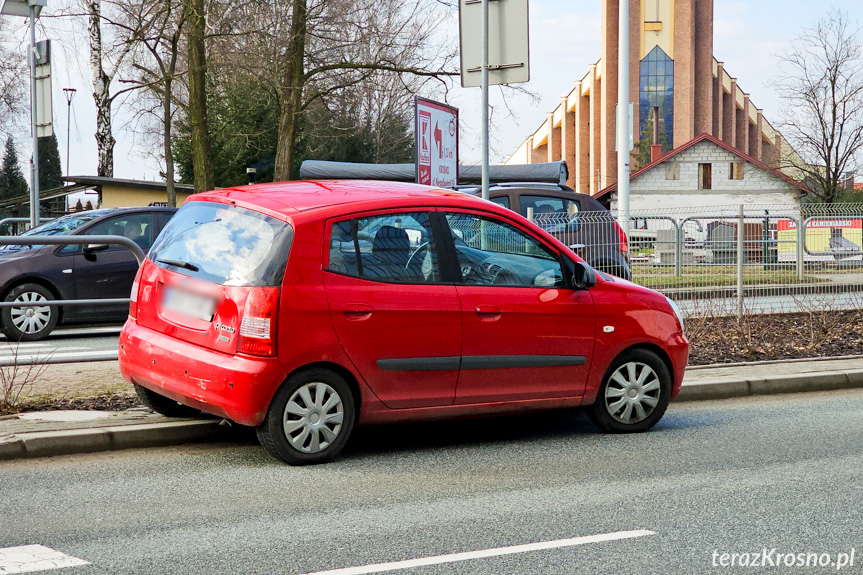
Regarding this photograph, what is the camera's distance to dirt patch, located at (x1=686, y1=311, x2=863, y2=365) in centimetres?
1105

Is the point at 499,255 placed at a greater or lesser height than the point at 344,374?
greater

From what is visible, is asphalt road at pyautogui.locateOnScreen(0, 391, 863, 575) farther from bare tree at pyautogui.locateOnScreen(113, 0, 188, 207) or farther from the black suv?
bare tree at pyautogui.locateOnScreen(113, 0, 188, 207)

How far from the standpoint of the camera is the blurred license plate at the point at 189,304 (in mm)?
6223

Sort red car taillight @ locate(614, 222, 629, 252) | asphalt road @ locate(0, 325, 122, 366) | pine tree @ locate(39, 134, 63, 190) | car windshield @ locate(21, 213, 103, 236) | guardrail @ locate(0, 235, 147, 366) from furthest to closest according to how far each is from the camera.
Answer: pine tree @ locate(39, 134, 63, 190) → car windshield @ locate(21, 213, 103, 236) → red car taillight @ locate(614, 222, 629, 252) → asphalt road @ locate(0, 325, 122, 366) → guardrail @ locate(0, 235, 147, 366)

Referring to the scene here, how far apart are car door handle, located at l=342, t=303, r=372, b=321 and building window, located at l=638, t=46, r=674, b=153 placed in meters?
73.2

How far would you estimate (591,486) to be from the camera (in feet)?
19.6

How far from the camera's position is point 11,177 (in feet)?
261

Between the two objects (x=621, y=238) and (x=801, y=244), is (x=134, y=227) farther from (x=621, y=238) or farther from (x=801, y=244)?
(x=801, y=244)

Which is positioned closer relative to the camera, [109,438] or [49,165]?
[109,438]

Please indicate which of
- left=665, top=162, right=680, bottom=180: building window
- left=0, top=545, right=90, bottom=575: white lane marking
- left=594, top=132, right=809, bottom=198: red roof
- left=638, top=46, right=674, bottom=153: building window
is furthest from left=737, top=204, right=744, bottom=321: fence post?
left=638, top=46, right=674, bottom=153: building window

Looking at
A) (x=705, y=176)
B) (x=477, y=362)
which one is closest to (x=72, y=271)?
(x=477, y=362)

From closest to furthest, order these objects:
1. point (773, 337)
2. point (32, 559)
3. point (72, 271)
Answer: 1. point (32, 559)
2. point (773, 337)
3. point (72, 271)

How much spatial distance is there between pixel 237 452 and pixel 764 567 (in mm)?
3486

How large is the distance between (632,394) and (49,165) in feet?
287
